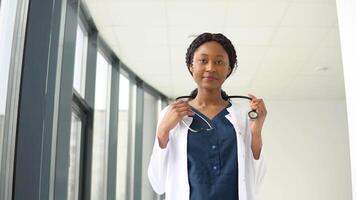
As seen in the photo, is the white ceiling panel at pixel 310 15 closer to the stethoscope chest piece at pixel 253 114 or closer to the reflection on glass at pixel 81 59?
the reflection on glass at pixel 81 59

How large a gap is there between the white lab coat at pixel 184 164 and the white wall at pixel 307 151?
16.5 feet

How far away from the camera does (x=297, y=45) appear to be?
412cm

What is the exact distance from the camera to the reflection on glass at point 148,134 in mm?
5422

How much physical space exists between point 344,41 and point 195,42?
5.21ft

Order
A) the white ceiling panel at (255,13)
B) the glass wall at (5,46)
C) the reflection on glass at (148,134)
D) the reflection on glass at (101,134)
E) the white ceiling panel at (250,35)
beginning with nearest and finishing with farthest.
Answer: the glass wall at (5,46), the white ceiling panel at (255,13), the white ceiling panel at (250,35), the reflection on glass at (101,134), the reflection on glass at (148,134)

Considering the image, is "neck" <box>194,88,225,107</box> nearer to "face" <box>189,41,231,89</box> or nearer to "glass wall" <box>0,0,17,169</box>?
"face" <box>189,41,231,89</box>

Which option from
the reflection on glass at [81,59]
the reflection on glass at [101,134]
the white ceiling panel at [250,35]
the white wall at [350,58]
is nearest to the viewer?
the white wall at [350,58]

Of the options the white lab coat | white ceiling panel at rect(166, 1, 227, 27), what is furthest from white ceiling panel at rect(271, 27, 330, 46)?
the white lab coat

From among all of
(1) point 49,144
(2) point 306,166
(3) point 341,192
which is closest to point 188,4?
(1) point 49,144

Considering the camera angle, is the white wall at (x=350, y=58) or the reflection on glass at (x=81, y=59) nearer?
the white wall at (x=350, y=58)

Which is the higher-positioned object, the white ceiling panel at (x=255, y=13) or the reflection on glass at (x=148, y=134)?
the white ceiling panel at (x=255, y=13)

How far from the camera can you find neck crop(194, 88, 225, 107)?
1.13 m

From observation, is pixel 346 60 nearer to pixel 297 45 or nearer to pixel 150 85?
pixel 297 45

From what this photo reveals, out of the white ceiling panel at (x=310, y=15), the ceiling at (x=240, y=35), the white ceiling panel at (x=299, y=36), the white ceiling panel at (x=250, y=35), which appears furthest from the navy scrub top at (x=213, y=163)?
the white ceiling panel at (x=299, y=36)
